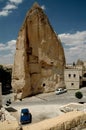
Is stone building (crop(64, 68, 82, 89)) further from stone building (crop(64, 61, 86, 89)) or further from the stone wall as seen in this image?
the stone wall

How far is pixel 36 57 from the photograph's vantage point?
47.0m

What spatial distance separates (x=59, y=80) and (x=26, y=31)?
1149 centimetres

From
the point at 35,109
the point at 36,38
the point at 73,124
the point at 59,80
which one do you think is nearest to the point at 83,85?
the point at 59,80

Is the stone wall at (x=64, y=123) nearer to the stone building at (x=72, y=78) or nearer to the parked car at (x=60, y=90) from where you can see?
the parked car at (x=60, y=90)

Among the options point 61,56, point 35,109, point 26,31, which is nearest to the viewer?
point 35,109

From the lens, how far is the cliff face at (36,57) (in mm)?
45281

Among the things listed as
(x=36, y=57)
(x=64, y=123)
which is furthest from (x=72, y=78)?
(x=64, y=123)

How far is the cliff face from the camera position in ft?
149

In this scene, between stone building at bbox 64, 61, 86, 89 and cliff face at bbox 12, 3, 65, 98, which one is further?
stone building at bbox 64, 61, 86, 89

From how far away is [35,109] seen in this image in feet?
104

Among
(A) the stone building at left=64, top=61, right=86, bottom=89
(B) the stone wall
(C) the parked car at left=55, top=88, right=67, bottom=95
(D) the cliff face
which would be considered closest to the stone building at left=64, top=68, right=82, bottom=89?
(A) the stone building at left=64, top=61, right=86, bottom=89

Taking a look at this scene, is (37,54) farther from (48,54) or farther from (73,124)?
(73,124)

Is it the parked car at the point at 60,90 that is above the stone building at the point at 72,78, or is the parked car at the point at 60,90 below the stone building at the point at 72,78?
below

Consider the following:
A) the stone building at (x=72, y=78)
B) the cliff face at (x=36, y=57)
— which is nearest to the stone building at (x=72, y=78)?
the stone building at (x=72, y=78)
